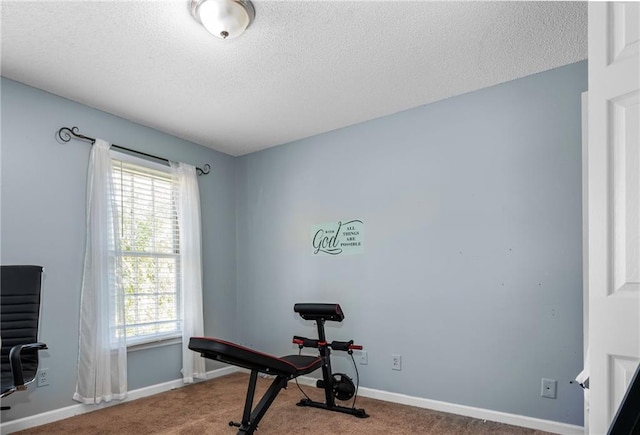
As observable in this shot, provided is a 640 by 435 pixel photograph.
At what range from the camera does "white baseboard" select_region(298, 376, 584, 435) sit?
2598 millimetres

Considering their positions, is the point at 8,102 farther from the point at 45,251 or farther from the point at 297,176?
the point at 297,176

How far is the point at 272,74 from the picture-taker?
2.81 m

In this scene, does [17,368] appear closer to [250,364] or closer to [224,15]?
[250,364]

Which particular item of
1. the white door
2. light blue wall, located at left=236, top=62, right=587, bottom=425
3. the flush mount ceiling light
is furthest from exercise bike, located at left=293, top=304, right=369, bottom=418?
the flush mount ceiling light

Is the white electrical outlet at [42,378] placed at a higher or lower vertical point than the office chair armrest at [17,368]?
lower

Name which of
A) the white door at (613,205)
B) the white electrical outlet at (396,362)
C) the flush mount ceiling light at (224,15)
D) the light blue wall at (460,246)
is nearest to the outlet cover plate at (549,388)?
the light blue wall at (460,246)

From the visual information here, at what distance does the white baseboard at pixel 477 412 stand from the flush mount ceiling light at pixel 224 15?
2925mm

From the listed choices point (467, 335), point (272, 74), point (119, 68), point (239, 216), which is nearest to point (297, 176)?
point (239, 216)

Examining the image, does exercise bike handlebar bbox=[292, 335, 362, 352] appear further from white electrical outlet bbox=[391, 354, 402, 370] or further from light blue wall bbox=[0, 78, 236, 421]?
light blue wall bbox=[0, 78, 236, 421]

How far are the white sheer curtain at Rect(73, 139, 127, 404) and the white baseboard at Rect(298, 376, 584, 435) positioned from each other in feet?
6.75

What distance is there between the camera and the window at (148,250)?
137 inches

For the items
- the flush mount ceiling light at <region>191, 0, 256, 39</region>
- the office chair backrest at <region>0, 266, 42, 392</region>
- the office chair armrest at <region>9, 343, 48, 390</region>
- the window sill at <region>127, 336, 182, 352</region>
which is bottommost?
the window sill at <region>127, 336, 182, 352</region>

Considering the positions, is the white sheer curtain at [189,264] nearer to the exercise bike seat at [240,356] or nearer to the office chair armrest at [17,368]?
the exercise bike seat at [240,356]

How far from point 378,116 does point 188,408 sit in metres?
2.93
